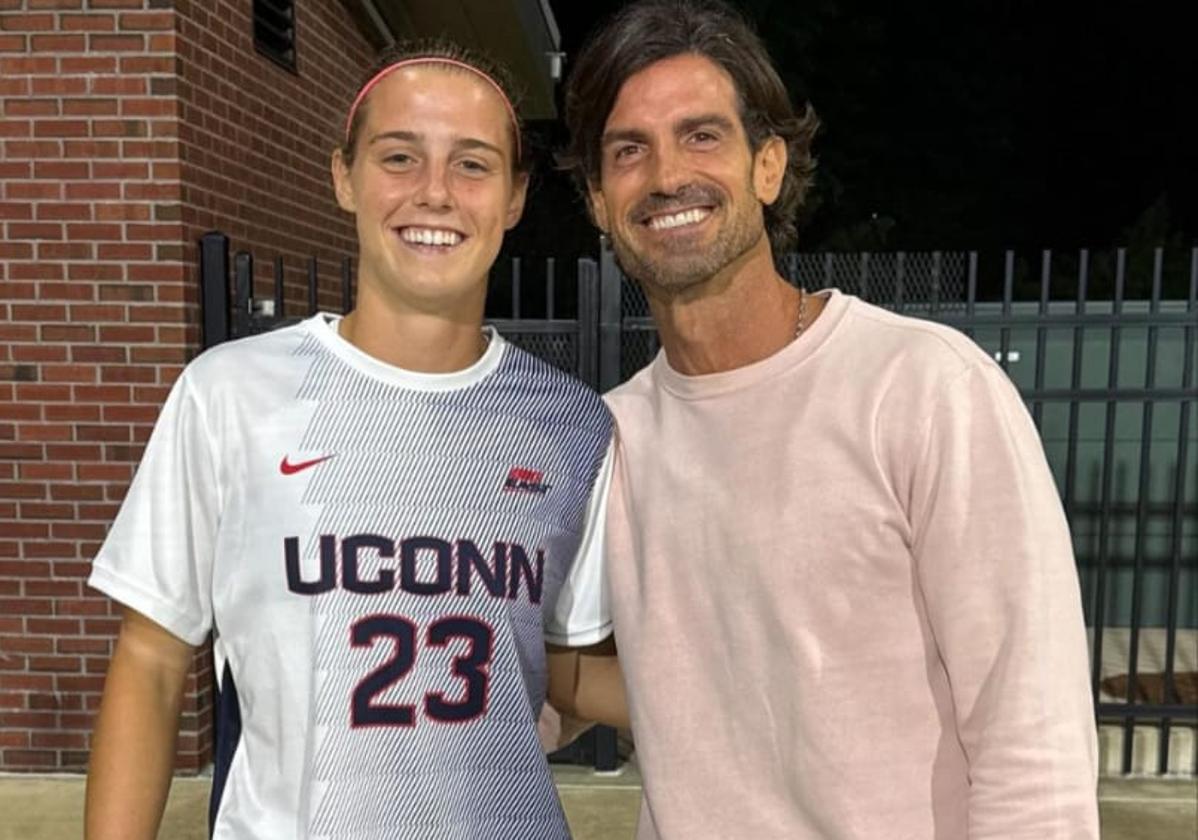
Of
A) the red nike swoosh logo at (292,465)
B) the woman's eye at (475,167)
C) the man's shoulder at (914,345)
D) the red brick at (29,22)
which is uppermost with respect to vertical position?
the red brick at (29,22)

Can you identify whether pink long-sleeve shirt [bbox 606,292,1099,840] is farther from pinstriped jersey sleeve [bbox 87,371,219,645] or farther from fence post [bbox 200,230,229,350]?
fence post [bbox 200,230,229,350]

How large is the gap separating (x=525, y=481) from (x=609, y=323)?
2.86m

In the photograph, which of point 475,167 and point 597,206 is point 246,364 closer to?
point 475,167

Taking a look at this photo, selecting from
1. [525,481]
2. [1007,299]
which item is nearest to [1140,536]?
[1007,299]

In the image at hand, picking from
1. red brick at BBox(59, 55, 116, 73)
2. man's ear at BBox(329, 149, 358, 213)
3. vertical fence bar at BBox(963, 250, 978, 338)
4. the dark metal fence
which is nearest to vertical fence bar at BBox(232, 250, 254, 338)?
the dark metal fence

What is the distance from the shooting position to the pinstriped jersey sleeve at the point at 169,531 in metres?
1.67

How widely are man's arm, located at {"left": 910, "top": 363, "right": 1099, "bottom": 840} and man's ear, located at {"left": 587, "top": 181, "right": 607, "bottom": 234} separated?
766 millimetres

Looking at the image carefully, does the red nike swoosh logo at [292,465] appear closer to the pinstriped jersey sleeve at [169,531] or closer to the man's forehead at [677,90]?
the pinstriped jersey sleeve at [169,531]

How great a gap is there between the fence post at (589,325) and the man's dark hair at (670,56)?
2552mm

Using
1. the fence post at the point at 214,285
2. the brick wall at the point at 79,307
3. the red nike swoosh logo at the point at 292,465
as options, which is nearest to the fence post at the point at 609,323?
the fence post at the point at 214,285

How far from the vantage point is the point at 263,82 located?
19.0 feet

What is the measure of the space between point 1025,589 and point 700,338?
2.22 feet

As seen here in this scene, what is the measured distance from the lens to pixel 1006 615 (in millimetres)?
1458

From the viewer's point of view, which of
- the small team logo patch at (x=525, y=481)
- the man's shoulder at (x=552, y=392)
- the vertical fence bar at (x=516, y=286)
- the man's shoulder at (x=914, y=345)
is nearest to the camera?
the man's shoulder at (x=914, y=345)
